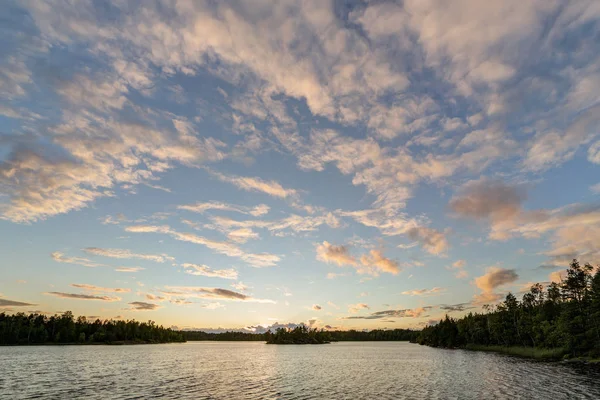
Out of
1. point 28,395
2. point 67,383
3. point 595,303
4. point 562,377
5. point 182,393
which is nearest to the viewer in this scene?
point 28,395

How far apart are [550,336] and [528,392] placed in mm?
80722

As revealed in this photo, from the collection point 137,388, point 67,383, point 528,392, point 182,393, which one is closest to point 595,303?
point 528,392

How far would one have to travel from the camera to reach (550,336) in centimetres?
11938

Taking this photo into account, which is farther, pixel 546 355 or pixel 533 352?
pixel 533 352

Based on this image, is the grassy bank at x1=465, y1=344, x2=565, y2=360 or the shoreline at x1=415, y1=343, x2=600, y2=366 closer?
the shoreline at x1=415, y1=343, x2=600, y2=366

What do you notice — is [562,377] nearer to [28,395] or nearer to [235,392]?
[235,392]

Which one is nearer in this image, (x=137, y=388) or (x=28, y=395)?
(x=28, y=395)

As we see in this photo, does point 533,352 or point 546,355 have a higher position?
point 546,355

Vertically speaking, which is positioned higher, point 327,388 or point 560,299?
point 560,299

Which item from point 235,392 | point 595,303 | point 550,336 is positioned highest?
point 595,303

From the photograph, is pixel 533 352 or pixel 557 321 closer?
pixel 557 321

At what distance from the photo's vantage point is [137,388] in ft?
205

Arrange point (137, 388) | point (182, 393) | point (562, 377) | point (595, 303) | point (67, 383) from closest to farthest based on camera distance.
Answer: point (182, 393) → point (137, 388) → point (67, 383) → point (562, 377) → point (595, 303)

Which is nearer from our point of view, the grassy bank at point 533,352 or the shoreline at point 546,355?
the shoreline at point 546,355
